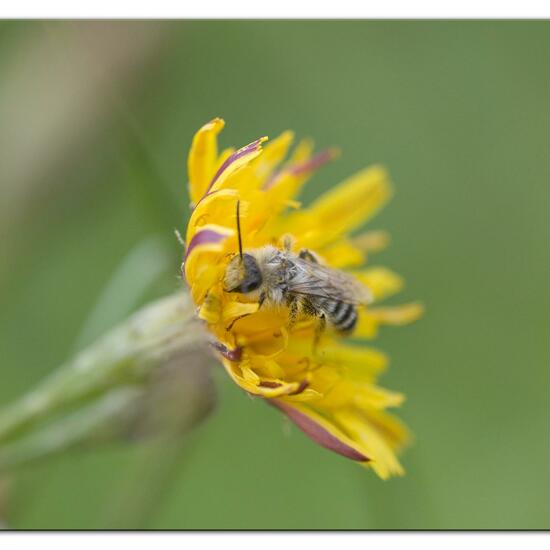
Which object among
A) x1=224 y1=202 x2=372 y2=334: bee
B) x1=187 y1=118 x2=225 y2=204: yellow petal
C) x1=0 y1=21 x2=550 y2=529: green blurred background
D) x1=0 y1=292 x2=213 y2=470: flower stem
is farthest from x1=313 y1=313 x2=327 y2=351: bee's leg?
x1=0 y1=21 x2=550 y2=529: green blurred background

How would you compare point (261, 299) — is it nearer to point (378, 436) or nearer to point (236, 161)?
point (236, 161)

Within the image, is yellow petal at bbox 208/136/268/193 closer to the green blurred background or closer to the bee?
the bee

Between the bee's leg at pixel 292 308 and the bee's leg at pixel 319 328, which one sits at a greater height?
the bee's leg at pixel 292 308

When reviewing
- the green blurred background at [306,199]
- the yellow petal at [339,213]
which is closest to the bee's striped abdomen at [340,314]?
the yellow petal at [339,213]

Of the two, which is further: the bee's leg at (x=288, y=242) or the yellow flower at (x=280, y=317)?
the bee's leg at (x=288, y=242)

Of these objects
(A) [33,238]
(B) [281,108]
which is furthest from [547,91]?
(A) [33,238]

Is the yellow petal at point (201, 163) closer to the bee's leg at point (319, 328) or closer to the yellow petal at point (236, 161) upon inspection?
the yellow petal at point (236, 161)

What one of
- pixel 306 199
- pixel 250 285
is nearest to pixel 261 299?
pixel 250 285

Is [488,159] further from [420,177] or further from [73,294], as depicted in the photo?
[73,294]
